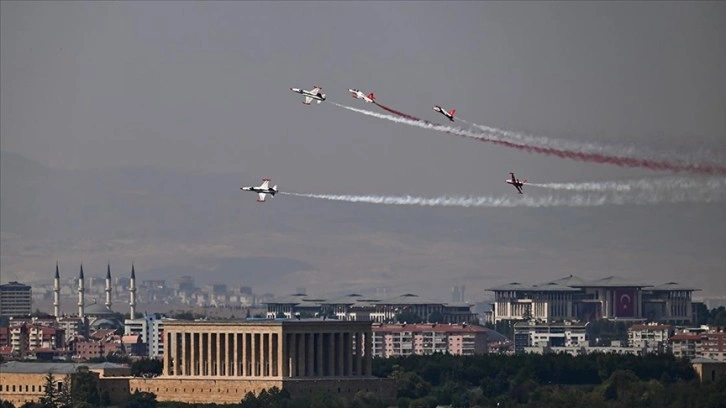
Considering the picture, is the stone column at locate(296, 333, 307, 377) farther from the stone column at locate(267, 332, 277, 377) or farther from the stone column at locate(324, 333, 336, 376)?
the stone column at locate(324, 333, 336, 376)

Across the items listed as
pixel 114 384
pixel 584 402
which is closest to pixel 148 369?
pixel 114 384

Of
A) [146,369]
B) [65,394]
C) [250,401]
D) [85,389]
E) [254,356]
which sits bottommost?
[250,401]

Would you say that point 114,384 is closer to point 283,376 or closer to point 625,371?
point 283,376

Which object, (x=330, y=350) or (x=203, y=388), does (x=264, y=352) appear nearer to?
(x=330, y=350)

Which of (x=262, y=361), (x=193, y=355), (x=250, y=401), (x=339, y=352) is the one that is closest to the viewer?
(x=250, y=401)

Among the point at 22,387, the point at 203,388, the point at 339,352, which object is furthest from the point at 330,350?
the point at 22,387

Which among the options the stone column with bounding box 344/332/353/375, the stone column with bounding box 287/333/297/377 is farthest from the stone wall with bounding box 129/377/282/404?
the stone column with bounding box 344/332/353/375

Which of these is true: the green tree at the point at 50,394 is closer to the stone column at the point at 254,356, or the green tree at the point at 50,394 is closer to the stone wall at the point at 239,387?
the stone wall at the point at 239,387

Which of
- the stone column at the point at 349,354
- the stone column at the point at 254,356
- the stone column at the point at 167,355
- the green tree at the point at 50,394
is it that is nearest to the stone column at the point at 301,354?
the stone column at the point at 254,356
